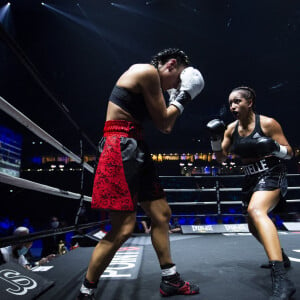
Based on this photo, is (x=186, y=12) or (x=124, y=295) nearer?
(x=124, y=295)

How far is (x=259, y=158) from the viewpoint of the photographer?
1.59m

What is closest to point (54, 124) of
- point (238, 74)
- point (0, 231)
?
point (0, 231)

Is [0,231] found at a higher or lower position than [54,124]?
lower

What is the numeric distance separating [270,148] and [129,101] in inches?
31.2

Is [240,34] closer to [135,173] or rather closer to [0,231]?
[135,173]

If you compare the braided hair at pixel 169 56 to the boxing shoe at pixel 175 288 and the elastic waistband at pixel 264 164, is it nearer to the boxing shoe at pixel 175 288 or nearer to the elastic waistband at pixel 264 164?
the elastic waistband at pixel 264 164

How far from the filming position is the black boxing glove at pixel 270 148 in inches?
56.8

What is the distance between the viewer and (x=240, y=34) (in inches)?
266

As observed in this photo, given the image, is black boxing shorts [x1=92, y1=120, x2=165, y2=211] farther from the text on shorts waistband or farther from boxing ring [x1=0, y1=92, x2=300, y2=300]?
the text on shorts waistband

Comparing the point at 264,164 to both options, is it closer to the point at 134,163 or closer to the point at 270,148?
the point at 270,148

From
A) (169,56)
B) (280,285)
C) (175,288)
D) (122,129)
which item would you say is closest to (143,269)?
(175,288)

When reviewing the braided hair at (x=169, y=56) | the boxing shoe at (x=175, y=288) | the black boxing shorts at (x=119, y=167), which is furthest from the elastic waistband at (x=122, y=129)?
the boxing shoe at (x=175, y=288)

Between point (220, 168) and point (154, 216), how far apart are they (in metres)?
13.9

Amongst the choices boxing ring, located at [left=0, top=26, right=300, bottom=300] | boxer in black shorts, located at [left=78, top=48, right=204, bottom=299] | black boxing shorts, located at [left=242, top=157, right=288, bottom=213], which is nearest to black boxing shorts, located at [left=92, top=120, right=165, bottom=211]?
boxer in black shorts, located at [left=78, top=48, right=204, bottom=299]
